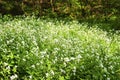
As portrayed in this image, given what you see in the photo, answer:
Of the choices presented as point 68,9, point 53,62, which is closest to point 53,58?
point 53,62

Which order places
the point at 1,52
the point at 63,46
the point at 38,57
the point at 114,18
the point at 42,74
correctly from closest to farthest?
the point at 42,74 < the point at 38,57 < the point at 1,52 < the point at 63,46 < the point at 114,18

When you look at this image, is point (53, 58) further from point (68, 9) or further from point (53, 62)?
A: point (68, 9)

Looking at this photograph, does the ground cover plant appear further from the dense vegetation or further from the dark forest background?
the dark forest background

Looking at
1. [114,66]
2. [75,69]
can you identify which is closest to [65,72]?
[75,69]

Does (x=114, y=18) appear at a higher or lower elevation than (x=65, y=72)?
lower

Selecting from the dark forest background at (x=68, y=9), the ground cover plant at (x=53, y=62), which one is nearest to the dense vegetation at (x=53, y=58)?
the ground cover plant at (x=53, y=62)

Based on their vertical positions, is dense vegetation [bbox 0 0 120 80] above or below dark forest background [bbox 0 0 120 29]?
above

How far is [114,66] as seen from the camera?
279 inches

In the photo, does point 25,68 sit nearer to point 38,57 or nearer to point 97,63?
point 38,57

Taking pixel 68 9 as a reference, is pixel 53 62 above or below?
above

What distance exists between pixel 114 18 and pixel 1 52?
461 inches

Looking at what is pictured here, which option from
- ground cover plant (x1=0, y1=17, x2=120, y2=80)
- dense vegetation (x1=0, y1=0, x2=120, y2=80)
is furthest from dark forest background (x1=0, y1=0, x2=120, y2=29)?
ground cover plant (x1=0, y1=17, x2=120, y2=80)

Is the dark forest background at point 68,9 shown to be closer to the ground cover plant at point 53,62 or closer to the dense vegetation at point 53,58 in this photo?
the dense vegetation at point 53,58

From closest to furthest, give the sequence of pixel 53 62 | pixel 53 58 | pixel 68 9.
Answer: pixel 53 62, pixel 53 58, pixel 68 9
